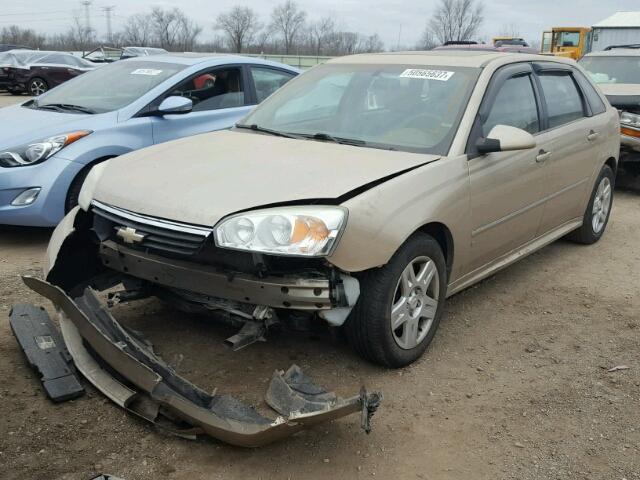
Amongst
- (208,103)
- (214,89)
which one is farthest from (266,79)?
(208,103)

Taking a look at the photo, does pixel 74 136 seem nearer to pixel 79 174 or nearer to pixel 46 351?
pixel 79 174

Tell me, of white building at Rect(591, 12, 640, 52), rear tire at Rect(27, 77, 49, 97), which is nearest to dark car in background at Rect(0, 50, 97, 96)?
rear tire at Rect(27, 77, 49, 97)

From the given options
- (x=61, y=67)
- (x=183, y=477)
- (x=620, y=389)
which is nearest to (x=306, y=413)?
(x=183, y=477)

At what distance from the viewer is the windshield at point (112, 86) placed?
598 centimetres

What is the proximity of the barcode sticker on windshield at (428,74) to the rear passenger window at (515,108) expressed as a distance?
0.35m

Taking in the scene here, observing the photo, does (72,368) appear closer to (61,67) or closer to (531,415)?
(531,415)

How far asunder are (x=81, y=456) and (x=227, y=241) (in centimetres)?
106

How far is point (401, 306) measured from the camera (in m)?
3.35

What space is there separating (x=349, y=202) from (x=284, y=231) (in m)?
0.35

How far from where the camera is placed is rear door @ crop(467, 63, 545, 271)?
12.7 ft

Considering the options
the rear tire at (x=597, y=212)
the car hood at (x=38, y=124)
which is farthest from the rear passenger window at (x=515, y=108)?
the car hood at (x=38, y=124)

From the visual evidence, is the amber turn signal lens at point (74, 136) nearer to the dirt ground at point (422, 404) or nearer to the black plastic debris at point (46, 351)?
the dirt ground at point (422, 404)

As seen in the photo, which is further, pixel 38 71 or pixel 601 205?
pixel 38 71

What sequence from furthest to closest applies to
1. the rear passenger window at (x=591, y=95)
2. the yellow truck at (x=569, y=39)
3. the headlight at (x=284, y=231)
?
the yellow truck at (x=569, y=39), the rear passenger window at (x=591, y=95), the headlight at (x=284, y=231)
